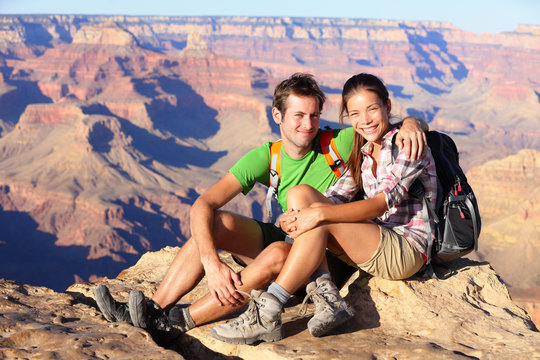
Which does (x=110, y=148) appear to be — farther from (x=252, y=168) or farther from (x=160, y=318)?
(x=160, y=318)

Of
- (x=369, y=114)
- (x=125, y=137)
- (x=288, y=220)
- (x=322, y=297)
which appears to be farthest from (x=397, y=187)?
(x=125, y=137)

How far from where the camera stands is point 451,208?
13.3 ft

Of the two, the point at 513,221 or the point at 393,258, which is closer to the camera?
the point at 393,258

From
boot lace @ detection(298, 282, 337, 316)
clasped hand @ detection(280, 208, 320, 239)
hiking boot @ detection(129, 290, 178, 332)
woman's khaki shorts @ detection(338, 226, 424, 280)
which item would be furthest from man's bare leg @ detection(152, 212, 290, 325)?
woman's khaki shorts @ detection(338, 226, 424, 280)

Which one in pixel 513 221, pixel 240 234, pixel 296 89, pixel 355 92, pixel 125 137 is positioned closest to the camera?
pixel 355 92

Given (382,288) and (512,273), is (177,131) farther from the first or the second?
(382,288)

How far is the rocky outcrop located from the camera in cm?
357

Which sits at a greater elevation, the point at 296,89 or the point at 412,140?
the point at 296,89

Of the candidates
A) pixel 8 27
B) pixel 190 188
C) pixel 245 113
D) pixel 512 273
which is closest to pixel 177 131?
pixel 245 113

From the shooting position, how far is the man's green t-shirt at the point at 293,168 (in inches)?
177

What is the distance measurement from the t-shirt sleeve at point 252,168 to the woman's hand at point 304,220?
0.75 meters

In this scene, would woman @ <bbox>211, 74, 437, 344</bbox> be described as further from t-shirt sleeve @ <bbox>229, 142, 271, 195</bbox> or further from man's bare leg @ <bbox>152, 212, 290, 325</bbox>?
t-shirt sleeve @ <bbox>229, 142, 271, 195</bbox>

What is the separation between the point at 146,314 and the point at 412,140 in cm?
244

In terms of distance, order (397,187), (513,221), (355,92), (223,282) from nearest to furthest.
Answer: (397,187) → (223,282) → (355,92) → (513,221)
